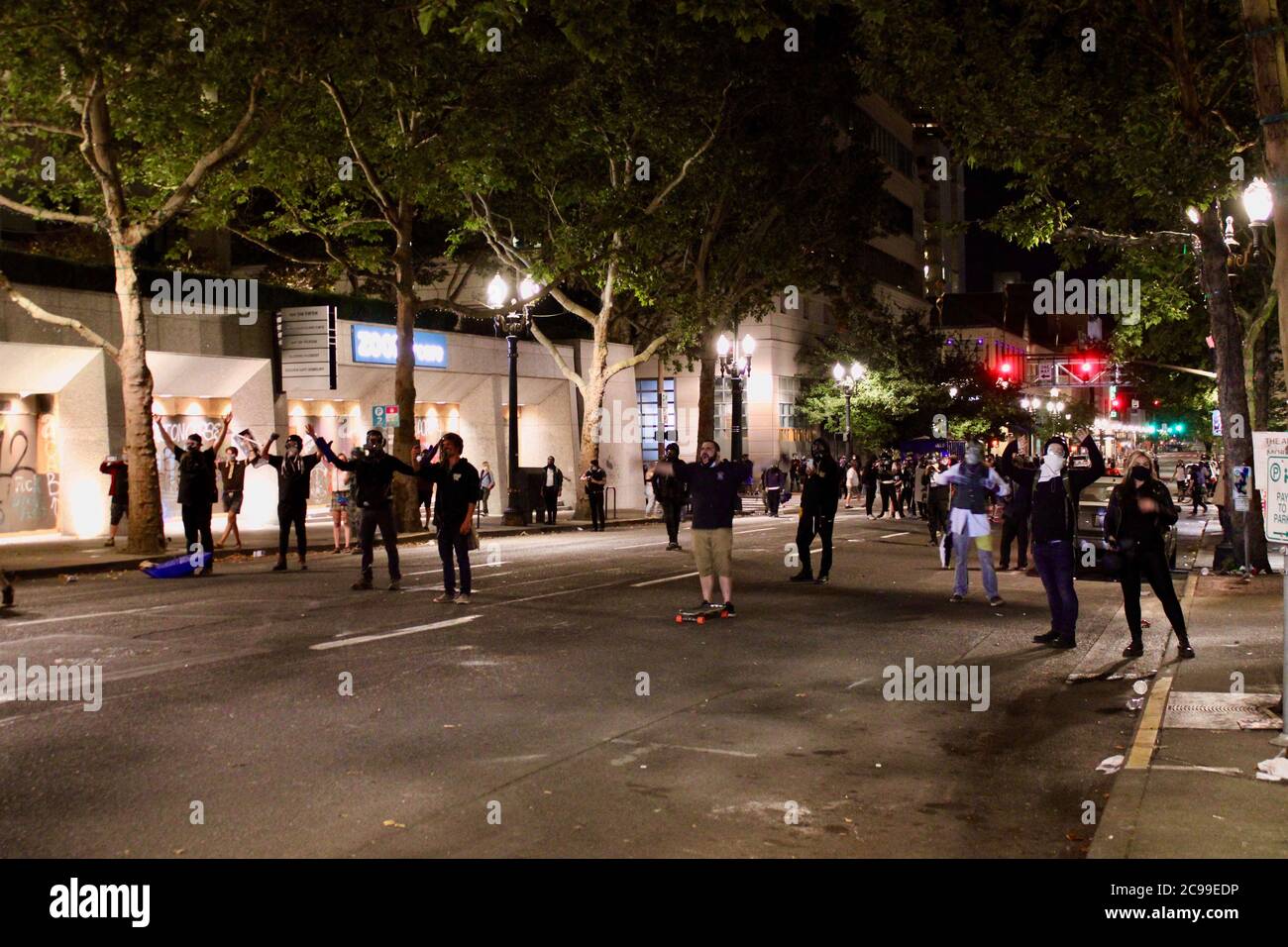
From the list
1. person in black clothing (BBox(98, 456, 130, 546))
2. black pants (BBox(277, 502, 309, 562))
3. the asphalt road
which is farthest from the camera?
person in black clothing (BBox(98, 456, 130, 546))

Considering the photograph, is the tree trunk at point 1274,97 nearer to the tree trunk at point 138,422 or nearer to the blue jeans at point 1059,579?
the blue jeans at point 1059,579

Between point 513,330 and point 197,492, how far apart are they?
14.5 metres

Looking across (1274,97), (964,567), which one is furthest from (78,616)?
(1274,97)

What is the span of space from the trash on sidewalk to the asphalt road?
0.85m

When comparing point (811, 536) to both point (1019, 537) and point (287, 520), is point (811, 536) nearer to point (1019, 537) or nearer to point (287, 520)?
point (1019, 537)

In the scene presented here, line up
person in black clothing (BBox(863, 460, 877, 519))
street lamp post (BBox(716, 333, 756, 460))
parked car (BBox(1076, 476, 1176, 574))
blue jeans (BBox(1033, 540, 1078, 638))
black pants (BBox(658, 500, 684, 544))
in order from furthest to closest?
street lamp post (BBox(716, 333, 756, 460)), person in black clothing (BBox(863, 460, 877, 519)), black pants (BBox(658, 500, 684, 544)), parked car (BBox(1076, 476, 1176, 574)), blue jeans (BBox(1033, 540, 1078, 638))

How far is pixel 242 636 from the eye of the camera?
36.7 ft

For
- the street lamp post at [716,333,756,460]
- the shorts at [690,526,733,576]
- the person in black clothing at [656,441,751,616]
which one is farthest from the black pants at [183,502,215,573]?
the street lamp post at [716,333,756,460]

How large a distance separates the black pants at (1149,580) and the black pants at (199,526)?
12.2 m

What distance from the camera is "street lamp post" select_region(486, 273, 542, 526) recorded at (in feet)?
98.1

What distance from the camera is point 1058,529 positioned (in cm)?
1133

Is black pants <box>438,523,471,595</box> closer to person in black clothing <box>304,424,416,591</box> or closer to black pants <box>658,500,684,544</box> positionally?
person in black clothing <box>304,424,416,591</box>
